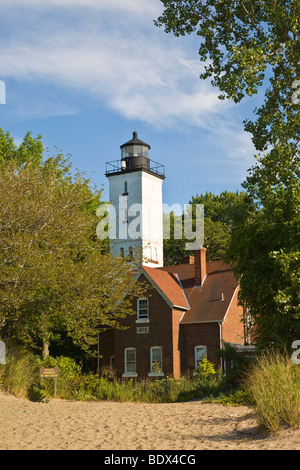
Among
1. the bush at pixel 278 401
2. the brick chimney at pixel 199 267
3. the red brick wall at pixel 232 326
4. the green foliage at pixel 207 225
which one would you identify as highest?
the green foliage at pixel 207 225

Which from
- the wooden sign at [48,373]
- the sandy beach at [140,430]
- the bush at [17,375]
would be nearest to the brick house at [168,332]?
the bush at [17,375]

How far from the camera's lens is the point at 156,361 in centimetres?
3409

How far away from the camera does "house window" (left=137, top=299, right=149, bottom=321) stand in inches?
1379

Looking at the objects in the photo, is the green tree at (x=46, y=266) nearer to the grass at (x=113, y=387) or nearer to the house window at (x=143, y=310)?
the grass at (x=113, y=387)

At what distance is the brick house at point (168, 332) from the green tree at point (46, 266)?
5.70 metres

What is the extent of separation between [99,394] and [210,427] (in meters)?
12.8

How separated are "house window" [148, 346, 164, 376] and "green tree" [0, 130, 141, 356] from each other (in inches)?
241

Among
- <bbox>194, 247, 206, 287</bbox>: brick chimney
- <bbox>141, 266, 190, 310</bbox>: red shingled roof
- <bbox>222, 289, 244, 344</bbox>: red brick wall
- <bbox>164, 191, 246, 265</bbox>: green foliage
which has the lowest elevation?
<bbox>222, 289, 244, 344</bbox>: red brick wall

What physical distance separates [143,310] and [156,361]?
337 cm

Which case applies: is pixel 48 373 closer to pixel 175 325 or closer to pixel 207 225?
pixel 175 325

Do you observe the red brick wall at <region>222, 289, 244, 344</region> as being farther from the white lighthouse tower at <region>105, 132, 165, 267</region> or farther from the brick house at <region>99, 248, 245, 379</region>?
the white lighthouse tower at <region>105, 132, 165, 267</region>

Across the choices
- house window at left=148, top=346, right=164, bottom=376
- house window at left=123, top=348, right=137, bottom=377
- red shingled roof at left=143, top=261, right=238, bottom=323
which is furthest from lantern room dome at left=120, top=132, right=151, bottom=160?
house window at left=148, top=346, right=164, bottom=376

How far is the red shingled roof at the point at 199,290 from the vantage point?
34.8 meters
